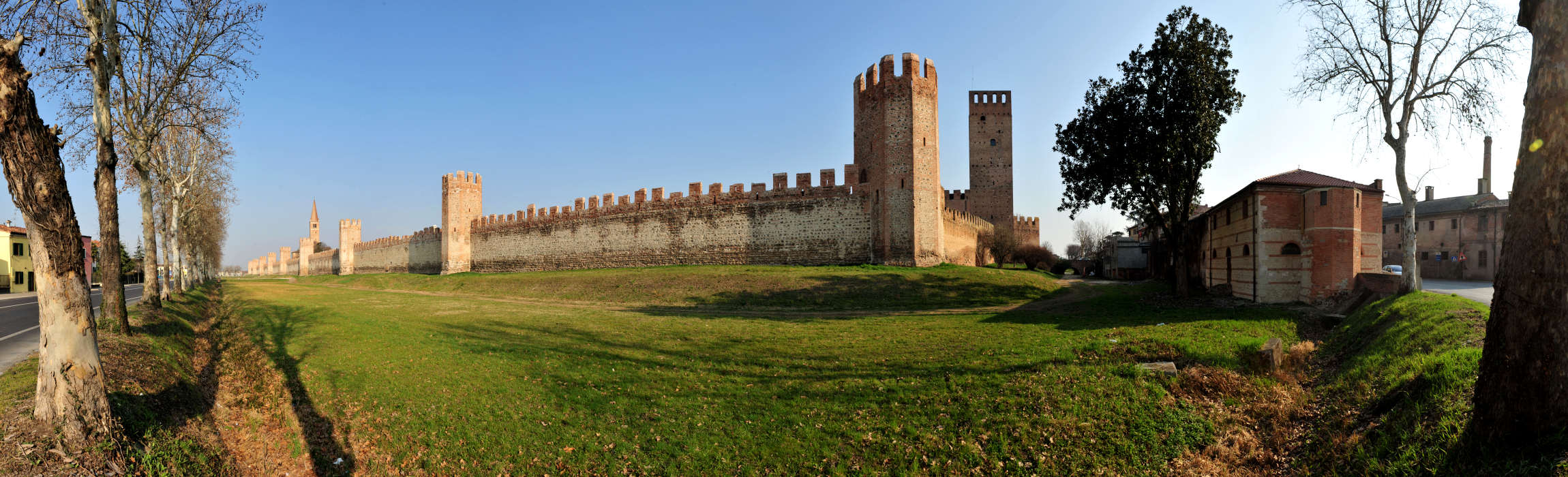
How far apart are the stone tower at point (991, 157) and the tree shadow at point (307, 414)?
5715 centimetres

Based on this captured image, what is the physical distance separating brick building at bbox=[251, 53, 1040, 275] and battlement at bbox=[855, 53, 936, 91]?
6 cm

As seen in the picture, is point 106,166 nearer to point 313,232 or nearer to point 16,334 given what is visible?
point 16,334

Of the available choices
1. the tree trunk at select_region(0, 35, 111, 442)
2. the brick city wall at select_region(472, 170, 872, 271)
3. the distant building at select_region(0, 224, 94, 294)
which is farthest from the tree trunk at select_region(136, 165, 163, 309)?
the distant building at select_region(0, 224, 94, 294)

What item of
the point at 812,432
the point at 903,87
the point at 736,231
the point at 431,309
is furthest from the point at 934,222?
the point at 812,432

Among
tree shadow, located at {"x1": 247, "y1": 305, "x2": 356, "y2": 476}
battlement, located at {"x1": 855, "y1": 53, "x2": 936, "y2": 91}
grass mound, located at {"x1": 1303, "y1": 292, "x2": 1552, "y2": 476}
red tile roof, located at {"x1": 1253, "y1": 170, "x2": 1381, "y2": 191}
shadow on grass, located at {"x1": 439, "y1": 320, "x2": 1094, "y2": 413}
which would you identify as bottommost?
tree shadow, located at {"x1": 247, "y1": 305, "x2": 356, "y2": 476}

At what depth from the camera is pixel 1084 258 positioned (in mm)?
51469

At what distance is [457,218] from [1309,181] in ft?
182

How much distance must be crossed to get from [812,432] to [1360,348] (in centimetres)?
921

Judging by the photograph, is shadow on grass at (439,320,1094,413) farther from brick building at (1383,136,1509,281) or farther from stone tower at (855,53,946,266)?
brick building at (1383,136,1509,281)

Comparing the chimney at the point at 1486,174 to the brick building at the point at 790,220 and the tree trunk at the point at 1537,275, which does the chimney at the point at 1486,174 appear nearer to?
the brick building at the point at 790,220

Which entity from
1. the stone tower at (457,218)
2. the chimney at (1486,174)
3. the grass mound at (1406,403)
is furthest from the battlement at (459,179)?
the chimney at (1486,174)

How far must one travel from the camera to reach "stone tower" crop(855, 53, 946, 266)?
95.8ft

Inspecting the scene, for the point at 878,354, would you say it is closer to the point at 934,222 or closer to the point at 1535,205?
the point at 1535,205

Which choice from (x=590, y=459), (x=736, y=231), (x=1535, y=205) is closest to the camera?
(x=1535, y=205)
